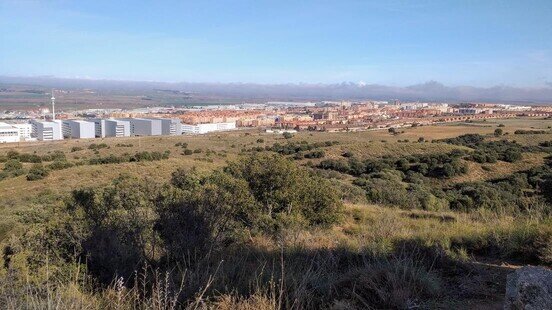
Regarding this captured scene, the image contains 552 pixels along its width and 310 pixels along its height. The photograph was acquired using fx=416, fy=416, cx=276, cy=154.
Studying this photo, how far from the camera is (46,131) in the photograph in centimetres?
6438

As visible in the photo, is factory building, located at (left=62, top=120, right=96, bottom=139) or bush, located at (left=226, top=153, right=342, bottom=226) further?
factory building, located at (left=62, top=120, right=96, bottom=139)

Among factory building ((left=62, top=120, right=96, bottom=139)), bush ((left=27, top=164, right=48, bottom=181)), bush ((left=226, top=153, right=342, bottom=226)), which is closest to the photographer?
bush ((left=226, top=153, right=342, bottom=226))

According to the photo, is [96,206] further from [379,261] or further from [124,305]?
[379,261]

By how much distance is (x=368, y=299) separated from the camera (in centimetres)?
327

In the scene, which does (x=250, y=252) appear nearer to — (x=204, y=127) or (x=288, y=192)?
(x=288, y=192)

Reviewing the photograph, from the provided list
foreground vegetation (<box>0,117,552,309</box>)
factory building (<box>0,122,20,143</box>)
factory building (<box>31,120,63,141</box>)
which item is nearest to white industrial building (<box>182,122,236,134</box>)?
factory building (<box>31,120,63,141</box>)

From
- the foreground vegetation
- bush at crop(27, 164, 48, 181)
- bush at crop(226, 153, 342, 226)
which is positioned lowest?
bush at crop(27, 164, 48, 181)

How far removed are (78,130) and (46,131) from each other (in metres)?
5.77

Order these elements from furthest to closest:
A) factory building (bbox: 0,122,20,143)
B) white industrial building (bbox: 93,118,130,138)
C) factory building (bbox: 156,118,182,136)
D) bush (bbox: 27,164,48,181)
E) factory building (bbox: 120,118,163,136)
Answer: factory building (bbox: 156,118,182,136), factory building (bbox: 120,118,163,136), white industrial building (bbox: 93,118,130,138), factory building (bbox: 0,122,20,143), bush (bbox: 27,164,48,181)

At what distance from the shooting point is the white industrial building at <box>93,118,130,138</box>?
7212cm

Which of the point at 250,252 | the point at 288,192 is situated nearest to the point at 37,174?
the point at 288,192

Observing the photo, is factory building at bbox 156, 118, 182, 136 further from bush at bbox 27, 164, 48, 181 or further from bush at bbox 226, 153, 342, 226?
bush at bbox 226, 153, 342, 226

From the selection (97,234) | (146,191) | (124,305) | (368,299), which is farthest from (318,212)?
(124,305)

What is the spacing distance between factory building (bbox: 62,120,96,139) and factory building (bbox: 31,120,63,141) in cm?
225
